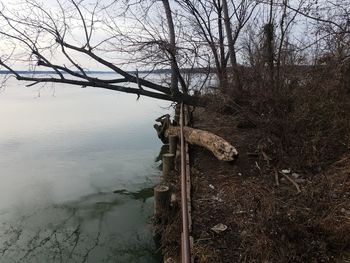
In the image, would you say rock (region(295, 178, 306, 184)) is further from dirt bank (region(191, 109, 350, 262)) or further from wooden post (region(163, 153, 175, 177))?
wooden post (region(163, 153, 175, 177))

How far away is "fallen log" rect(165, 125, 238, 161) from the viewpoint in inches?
337

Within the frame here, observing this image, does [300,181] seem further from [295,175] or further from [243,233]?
[243,233]

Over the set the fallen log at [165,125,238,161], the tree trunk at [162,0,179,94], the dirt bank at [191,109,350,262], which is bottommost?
the dirt bank at [191,109,350,262]

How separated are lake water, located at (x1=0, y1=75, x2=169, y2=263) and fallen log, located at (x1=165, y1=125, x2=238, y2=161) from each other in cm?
178

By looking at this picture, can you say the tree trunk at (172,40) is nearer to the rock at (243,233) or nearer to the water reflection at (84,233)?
the water reflection at (84,233)

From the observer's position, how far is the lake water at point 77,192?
24.7 feet

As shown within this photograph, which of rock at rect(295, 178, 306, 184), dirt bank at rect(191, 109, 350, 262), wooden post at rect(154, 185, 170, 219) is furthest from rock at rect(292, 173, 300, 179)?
wooden post at rect(154, 185, 170, 219)

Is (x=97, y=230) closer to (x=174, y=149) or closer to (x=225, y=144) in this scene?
(x=225, y=144)

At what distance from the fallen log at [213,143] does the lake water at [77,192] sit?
70.2 inches

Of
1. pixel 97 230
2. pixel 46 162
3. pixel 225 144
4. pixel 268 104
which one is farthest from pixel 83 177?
pixel 268 104

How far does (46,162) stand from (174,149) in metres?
4.79

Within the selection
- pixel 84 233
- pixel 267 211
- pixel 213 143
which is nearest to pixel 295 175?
pixel 267 211

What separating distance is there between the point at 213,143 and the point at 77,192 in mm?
4005

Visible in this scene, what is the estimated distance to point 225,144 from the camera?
885 centimetres
